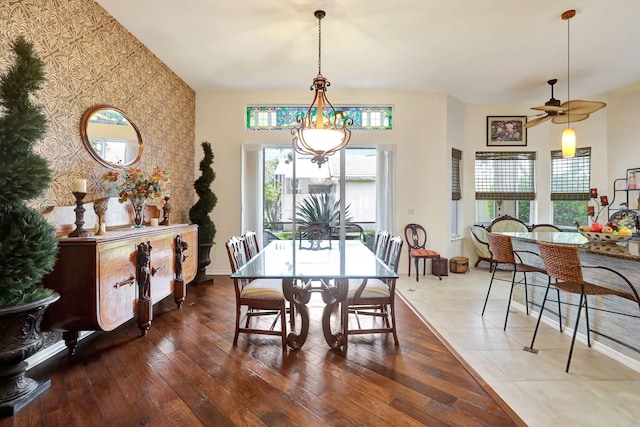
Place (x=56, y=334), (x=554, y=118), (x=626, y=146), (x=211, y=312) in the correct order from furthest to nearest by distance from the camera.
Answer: (x=626, y=146)
(x=554, y=118)
(x=211, y=312)
(x=56, y=334)

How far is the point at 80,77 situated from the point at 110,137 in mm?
577

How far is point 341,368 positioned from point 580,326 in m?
2.23

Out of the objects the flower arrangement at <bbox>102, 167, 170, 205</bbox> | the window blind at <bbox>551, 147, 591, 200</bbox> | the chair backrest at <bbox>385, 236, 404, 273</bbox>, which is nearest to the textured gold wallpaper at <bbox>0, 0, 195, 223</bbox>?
the flower arrangement at <bbox>102, 167, 170, 205</bbox>

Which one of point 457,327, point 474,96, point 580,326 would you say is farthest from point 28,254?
point 474,96

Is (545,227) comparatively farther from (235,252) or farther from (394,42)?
(235,252)

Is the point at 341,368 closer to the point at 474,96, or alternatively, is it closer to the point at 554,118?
the point at 554,118

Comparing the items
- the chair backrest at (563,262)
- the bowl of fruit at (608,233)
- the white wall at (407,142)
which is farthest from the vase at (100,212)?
the bowl of fruit at (608,233)

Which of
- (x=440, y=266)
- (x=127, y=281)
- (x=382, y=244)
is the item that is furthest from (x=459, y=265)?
(x=127, y=281)

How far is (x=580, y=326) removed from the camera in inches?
104

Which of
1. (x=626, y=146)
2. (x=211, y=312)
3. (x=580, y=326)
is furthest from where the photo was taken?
(x=626, y=146)

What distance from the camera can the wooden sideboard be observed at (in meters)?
2.13

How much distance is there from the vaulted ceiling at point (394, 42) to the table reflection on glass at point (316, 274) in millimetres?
2457

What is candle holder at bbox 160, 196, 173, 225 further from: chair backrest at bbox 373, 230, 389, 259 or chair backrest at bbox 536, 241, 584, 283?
chair backrest at bbox 536, 241, 584, 283

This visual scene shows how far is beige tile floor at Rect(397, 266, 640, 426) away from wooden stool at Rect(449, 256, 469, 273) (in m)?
1.60
